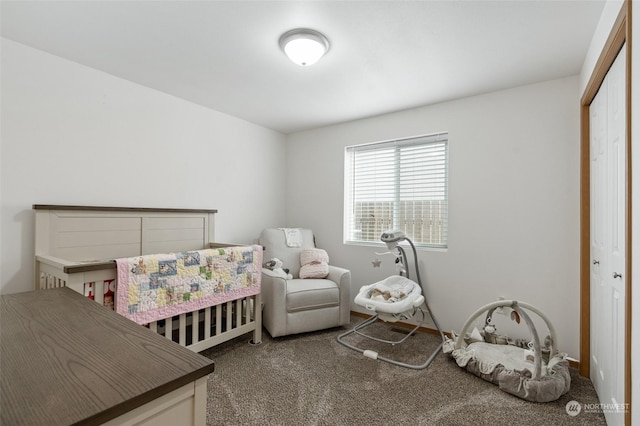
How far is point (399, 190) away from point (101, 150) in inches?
111

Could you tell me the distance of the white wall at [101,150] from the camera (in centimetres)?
205

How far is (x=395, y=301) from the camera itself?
2602 mm

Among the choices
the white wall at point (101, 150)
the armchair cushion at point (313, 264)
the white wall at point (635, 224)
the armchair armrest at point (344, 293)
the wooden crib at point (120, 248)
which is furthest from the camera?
the armchair cushion at point (313, 264)

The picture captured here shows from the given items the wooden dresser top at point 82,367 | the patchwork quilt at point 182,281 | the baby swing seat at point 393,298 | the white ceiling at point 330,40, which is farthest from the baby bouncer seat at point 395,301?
the wooden dresser top at point 82,367

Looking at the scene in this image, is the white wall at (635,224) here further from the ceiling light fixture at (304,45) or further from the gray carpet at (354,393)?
the ceiling light fixture at (304,45)

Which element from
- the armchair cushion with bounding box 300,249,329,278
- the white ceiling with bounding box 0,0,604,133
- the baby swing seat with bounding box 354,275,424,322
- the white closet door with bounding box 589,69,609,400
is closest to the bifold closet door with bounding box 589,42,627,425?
the white closet door with bounding box 589,69,609,400

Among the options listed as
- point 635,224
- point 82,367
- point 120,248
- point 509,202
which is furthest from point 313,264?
point 82,367

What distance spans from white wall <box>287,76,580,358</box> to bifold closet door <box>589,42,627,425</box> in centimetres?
27

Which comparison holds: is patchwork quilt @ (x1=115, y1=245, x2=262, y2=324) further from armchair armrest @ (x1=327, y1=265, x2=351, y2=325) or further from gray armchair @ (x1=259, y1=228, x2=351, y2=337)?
armchair armrest @ (x1=327, y1=265, x2=351, y2=325)

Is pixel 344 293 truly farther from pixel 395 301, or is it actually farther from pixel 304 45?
pixel 304 45

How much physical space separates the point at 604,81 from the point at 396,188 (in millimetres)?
1874

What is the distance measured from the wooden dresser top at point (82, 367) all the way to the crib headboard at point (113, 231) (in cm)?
136

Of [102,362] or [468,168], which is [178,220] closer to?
[102,362]

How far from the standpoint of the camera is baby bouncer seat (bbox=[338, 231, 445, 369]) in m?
2.46
